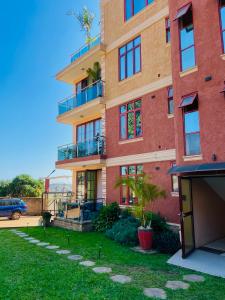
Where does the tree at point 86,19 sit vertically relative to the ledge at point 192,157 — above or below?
above

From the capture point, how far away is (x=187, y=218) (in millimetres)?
8820

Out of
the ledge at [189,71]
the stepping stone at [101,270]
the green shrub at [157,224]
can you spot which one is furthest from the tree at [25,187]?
the ledge at [189,71]

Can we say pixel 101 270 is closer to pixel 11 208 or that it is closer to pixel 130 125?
pixel 130 125

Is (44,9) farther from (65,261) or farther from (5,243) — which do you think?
(65,261)

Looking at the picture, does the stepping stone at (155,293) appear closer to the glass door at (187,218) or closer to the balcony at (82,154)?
the glass door at (187,218)

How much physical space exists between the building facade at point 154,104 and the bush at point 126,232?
1375 mm

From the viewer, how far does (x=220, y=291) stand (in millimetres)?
5707

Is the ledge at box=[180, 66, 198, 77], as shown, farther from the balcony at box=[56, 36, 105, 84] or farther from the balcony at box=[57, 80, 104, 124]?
the balcony at box=[56, 36, 105, 84]

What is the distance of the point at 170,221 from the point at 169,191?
134cm

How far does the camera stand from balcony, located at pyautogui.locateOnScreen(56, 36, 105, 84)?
652 inches

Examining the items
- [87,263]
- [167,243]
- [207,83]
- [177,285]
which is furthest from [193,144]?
[87,263]

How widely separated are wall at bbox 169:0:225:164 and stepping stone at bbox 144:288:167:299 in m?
4.48

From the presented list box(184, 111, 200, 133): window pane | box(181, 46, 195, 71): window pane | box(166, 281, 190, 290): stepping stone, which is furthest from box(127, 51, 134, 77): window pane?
box(166, 281, 190, 290): stepping stone

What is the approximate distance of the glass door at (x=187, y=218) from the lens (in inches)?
327
